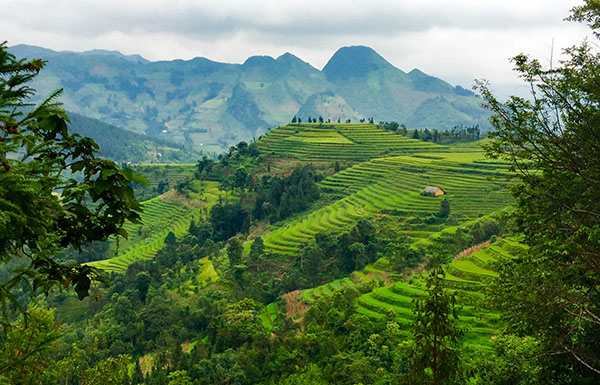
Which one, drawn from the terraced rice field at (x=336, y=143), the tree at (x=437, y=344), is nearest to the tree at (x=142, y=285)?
the tree at (x=437, y=344)

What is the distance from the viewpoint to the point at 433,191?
47.4 m

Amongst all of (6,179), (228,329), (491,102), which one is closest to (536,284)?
(491,102)

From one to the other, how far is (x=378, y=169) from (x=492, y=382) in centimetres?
4994

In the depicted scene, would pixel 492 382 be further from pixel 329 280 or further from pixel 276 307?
pixel 329 280

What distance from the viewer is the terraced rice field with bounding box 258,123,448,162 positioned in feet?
235

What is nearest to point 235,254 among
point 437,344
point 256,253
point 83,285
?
point 256,253

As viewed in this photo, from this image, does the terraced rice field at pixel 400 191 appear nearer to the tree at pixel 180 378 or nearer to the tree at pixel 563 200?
the tree at pixel 180 378

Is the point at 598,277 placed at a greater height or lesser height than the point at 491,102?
lesser

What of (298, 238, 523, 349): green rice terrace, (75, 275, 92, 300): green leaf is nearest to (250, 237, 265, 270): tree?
(298, 238, 523, 349): green rice terrace

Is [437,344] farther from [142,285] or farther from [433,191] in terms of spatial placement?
[433,191]

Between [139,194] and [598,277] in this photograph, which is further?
[139,194]

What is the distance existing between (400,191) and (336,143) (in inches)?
1040

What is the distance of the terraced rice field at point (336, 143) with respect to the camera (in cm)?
7156

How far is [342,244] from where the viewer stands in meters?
38.2
